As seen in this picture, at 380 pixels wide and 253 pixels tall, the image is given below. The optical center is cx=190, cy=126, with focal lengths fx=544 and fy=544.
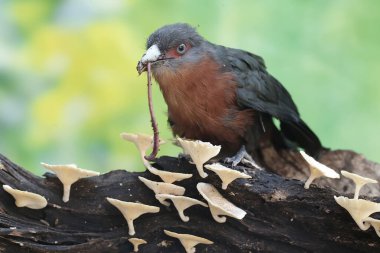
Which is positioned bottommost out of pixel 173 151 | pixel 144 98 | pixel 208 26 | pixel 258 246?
pixel 258 246

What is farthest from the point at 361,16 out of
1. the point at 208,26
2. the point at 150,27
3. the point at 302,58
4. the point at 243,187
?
the point at 243,187

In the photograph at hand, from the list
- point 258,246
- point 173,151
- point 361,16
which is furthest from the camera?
point 173,151

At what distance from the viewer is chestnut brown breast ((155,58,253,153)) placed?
85.2 inches

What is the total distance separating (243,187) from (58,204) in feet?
1.75

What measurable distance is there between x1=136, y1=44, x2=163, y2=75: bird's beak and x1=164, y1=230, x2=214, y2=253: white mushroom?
2.19ft

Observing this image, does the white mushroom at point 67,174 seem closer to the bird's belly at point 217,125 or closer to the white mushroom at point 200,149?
the white mushroom at point 200,149

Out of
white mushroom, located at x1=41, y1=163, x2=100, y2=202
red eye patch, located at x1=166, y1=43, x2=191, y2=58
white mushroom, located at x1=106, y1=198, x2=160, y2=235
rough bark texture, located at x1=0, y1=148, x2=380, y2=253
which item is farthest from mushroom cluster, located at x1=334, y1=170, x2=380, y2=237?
red eye patch, located at x1=166, y1=43, x2=191, y2=58

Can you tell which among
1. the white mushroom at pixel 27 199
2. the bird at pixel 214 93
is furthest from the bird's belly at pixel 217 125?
the white mushroom at pixel 27 199

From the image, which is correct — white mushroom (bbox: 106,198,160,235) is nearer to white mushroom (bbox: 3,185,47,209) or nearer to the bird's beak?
white mushroom (bbox: 3,185,47,209)

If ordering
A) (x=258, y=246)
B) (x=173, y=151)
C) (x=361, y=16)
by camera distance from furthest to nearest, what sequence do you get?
(x=173, y=151)
(x=361, y=16)
(x=258, y=246)

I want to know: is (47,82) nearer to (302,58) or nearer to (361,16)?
(302,58)

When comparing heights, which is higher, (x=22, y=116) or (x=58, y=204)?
(x=22, y=116)

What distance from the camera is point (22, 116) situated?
2.75 meters

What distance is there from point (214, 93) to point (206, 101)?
0.05 metres
